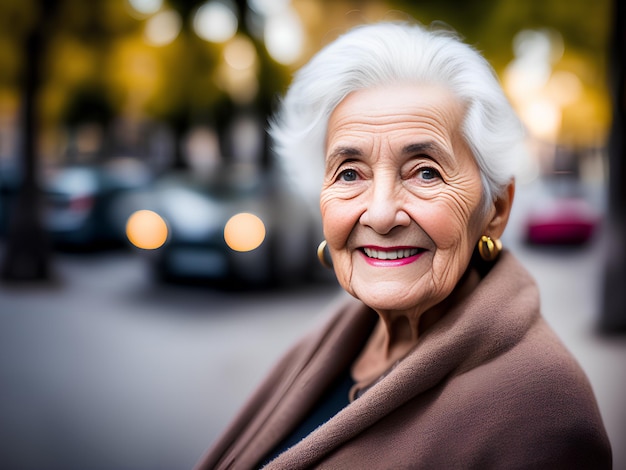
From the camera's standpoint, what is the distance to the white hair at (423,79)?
4.25 ft

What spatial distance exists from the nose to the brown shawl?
23cm

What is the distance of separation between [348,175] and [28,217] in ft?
26.6

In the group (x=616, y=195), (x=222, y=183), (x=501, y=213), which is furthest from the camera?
(x=222, y=183)

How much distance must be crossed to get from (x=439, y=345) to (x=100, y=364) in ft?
16.1

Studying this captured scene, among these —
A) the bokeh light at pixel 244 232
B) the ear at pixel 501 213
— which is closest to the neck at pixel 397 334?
the ear at pixel 501 213

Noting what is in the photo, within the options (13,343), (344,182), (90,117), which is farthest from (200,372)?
(90,117)

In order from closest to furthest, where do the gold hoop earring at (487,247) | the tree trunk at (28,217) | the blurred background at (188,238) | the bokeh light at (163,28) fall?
the gold hoop earring at (487,247) < the blurred background at (188,238) < the tree trunk at (28,217) < the bokeh light at (163,28)

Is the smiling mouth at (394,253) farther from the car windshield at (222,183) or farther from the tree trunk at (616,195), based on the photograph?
the car windshield at (222,183)

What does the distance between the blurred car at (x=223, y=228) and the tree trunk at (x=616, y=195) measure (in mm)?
3556

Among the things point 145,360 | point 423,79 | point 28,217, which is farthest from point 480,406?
point 28,217

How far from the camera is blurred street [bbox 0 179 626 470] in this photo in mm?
4051

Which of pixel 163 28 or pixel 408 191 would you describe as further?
pixel 163 28

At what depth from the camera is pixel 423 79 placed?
1300 millimetres

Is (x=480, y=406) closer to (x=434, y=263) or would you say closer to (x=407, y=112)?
(x=434, y=263)
